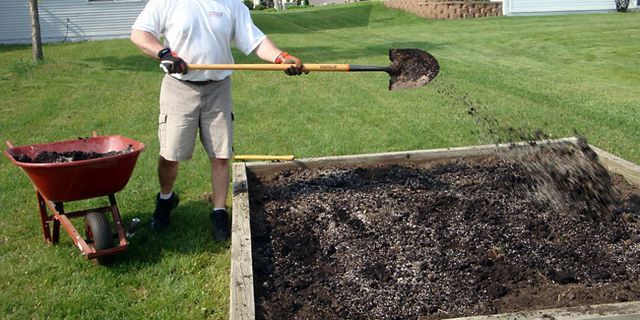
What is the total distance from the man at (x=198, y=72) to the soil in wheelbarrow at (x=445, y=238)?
598 mm

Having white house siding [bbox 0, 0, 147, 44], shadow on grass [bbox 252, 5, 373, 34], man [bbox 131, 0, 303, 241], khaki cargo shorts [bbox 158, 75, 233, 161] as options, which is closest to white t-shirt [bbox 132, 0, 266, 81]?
man [bbox 131, 0, 303, 241]

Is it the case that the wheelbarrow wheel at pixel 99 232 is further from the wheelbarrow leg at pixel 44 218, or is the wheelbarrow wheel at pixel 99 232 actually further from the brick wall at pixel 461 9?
the brick wall at pixel 461 9

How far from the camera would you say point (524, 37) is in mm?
18875

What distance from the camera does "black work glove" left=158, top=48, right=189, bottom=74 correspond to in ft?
13.0

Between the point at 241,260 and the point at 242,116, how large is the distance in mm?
5514

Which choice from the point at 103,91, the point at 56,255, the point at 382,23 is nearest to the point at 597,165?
the point at 56,255

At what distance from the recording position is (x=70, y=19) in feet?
68.9

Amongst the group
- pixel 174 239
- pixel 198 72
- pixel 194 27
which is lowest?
pixel 174 239

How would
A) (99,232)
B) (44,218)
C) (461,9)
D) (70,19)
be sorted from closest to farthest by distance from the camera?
(99,232) < (44,218) < (70,19) < (461,9)

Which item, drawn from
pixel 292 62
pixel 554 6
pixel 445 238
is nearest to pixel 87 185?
pixel 292 62

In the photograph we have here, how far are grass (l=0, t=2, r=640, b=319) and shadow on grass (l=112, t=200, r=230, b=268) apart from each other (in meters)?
Answer: 0.02

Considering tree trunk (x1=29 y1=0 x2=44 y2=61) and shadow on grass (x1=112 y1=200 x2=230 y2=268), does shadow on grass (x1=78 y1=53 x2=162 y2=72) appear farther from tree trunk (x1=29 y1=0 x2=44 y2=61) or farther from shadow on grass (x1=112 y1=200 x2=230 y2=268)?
shadow on grass (x1=112 y1=200 x2=230 y2=268)

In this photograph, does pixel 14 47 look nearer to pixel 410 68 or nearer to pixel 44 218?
pixel 44 218

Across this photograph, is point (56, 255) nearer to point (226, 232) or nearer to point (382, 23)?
point (226, 232)
